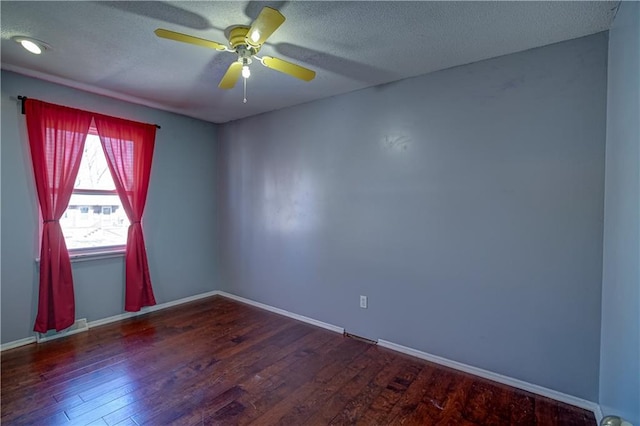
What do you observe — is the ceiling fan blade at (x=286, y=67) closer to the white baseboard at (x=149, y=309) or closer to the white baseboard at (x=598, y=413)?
the white baseboard at (x=598, y=413)

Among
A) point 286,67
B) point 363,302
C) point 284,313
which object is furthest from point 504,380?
point 286,67

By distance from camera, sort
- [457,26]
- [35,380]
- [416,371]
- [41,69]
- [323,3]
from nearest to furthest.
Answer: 1. [323,3]
2. [457,26]
3. [35,380]
4. [416,371]
5. [41,69]

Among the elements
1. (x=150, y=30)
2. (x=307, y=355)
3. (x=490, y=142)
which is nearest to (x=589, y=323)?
(x=490, y=142)

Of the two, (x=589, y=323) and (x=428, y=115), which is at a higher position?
Answer: (x=428, y=115)

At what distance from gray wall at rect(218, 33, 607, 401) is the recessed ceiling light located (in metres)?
2.12

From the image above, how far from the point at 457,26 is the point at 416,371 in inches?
98.3

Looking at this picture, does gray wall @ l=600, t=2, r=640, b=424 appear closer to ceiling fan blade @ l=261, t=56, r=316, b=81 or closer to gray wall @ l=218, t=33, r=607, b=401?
gray wall @ l=218, t=33, r=607, b=401

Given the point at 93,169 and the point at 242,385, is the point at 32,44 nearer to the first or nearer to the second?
the point at 93,169

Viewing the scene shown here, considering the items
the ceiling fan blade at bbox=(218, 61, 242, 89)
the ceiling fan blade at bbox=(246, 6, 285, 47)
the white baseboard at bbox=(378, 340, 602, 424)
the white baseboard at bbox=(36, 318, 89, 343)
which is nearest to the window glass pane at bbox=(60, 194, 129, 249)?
the white baseboard at bbox=(36, 318, 89, 343)

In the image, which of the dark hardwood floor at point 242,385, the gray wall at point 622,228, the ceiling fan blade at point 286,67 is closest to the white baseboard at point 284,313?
the dark hardwood floor at point 242,385

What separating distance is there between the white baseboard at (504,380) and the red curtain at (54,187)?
3102 millimetres

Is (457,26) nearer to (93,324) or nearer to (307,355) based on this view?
(307,355)

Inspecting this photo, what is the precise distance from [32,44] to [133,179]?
159 cm

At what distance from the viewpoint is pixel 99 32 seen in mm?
2025
